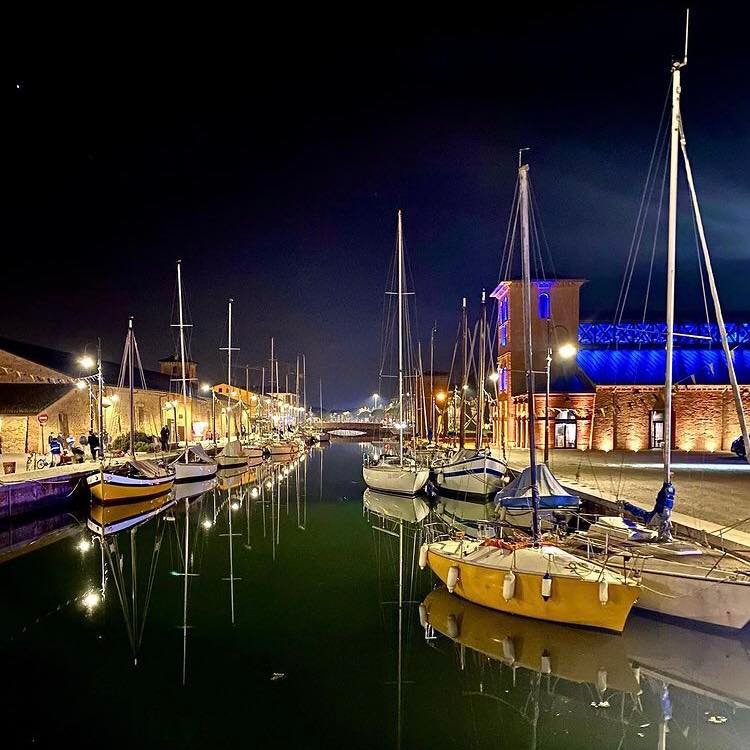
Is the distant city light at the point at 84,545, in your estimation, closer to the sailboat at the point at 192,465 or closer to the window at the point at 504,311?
the sailboat at the point at 192,465

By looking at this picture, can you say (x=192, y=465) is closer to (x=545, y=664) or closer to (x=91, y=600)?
(x=91, y=600)

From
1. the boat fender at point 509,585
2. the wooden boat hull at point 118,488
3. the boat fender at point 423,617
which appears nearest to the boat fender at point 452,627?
the boat fender at point 423,617

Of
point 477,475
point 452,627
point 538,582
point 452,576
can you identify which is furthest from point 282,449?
point 538,582

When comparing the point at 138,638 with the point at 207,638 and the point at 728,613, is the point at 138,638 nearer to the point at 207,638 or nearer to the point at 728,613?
the point at 207,638

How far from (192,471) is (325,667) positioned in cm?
2788

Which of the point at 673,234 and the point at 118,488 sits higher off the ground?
the point at 673,234

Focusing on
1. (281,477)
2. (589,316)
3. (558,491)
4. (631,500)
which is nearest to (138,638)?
(558,491)

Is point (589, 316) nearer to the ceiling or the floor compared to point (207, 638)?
nearer to the ceiling

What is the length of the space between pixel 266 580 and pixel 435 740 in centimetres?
940

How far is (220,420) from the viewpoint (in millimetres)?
81000

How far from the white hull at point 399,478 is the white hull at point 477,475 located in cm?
155

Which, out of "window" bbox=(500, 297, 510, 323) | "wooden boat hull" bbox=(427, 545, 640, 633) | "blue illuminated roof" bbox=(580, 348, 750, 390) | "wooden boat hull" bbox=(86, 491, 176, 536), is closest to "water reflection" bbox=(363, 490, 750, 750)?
"wooden boat hull" bbox=(427, 545, 640, 633)

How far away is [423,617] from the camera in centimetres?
1462

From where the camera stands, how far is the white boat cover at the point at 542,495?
21391 mm
